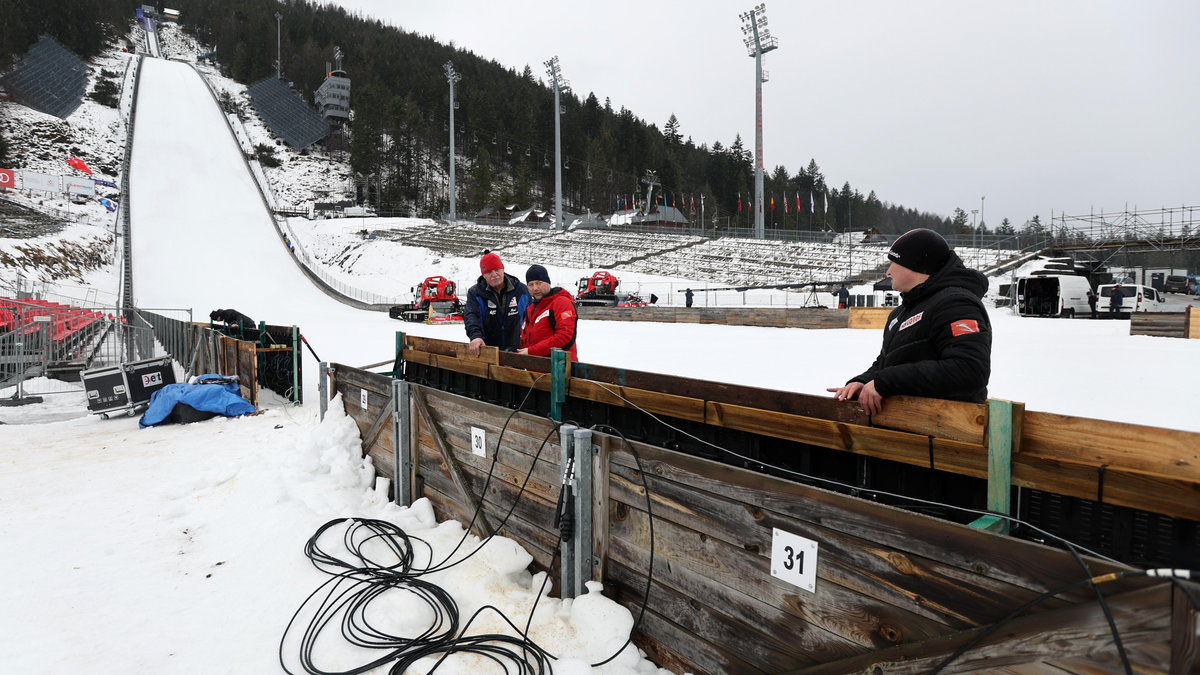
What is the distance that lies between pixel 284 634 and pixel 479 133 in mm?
94977

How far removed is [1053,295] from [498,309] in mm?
25947

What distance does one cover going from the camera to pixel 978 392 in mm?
2561

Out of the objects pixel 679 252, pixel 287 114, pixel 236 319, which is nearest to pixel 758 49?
pixel 679 252

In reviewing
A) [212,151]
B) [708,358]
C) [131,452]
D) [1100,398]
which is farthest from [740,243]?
[212,151]

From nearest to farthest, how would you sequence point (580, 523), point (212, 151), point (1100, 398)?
1. point (580, 523)
2. point (1100, 398)
3. point (212, 151)

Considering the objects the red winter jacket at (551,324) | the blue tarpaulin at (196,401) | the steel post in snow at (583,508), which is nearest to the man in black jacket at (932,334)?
the steel post in snow at (583,508)

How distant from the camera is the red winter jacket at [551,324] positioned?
5.28 m

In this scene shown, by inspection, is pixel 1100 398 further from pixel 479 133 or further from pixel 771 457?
pixel 479 133

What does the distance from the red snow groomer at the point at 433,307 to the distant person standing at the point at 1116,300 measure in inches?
1038

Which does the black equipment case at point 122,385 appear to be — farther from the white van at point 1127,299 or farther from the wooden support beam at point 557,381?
the white van at point 1127,299

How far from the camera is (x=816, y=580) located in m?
2.10

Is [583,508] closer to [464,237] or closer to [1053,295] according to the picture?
[1053,295]

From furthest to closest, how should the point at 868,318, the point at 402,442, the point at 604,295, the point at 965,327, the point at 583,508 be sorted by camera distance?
1. the point at 604,295
2. the point at 868,318
3. the point at 402,442
4. the point at 583,508
5. the point at 965,327

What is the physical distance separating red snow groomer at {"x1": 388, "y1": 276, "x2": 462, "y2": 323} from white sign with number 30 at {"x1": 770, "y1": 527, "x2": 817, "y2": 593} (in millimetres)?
23448
